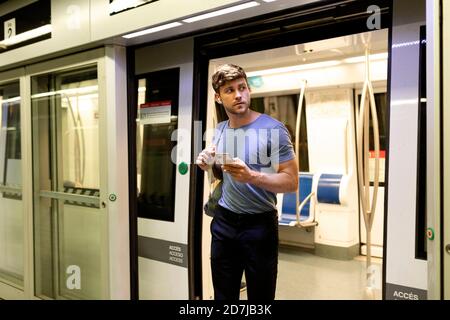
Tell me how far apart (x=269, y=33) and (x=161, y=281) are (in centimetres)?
161

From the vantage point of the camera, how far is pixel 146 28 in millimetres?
2107

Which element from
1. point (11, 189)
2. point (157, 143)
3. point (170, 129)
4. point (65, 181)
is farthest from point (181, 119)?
point (11, 189)

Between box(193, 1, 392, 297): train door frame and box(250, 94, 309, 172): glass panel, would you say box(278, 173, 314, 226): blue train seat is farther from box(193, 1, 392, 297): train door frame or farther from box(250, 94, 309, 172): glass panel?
box(193, 1, 392, 297): train door frame

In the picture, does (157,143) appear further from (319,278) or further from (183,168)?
(319,278)

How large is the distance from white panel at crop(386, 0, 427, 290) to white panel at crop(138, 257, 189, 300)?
49.1 inches

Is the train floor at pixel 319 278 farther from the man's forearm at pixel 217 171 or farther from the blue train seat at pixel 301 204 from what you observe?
the man's forearm at pixel 217 171

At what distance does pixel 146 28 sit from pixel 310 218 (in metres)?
3.20

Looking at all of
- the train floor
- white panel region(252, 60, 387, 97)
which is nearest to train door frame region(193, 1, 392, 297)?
white panel region(252, 60, 387, 97)

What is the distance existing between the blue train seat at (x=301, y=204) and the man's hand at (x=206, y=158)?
194cm

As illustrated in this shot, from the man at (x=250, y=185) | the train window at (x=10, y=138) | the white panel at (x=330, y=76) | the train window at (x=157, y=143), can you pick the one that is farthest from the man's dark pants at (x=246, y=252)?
the train window at (x=10, y=138)

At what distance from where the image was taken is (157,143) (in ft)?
8.39

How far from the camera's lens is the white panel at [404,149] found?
1557 mm

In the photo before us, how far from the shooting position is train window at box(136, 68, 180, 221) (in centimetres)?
246
